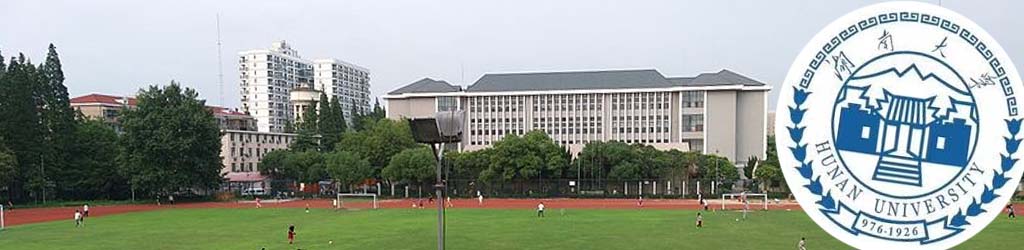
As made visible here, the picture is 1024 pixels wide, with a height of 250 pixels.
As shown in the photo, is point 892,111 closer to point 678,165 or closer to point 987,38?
point 987,38

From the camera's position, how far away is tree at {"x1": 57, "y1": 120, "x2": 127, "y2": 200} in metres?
62.2

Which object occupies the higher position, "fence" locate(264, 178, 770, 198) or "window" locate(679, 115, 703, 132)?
"window" locate(679, 115, 703, 132)

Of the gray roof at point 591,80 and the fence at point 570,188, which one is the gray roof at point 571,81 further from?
the fence at point 570,188

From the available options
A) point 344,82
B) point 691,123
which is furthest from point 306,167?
point 344,82

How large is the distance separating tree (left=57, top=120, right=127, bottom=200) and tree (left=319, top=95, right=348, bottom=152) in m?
26.9

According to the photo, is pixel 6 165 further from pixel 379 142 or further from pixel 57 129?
pixel 379 142

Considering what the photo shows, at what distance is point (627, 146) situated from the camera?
69812 millimetres

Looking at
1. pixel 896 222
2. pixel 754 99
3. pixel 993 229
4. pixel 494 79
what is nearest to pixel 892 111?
pixel 896 222

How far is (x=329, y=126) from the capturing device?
92188 mm

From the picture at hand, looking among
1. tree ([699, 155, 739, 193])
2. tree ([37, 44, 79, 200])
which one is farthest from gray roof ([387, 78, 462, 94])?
tree ([37, 44, 79, 200])

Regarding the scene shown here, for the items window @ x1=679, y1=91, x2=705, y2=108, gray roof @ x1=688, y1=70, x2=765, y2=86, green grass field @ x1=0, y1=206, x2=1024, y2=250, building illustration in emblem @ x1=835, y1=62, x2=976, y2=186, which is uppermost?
gray roof @ x1=688, y1=70, x2=765, y2=86

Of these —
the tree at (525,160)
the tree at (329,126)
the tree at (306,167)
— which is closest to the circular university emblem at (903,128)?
the tree at (525,160)

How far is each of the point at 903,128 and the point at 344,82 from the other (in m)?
167

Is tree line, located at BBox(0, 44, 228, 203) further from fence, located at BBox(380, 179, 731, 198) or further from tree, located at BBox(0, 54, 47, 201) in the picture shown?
fence, located at BBox(380, 179, 731, 198)
